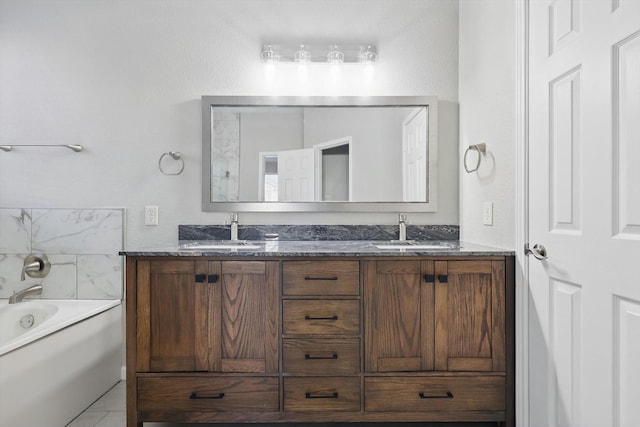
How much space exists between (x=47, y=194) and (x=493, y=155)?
8.50 ft

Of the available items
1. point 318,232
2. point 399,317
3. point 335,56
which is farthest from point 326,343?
point 335,56

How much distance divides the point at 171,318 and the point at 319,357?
0.69 m

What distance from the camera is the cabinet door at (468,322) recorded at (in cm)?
171

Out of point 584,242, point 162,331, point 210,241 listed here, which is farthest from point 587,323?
point 210,241

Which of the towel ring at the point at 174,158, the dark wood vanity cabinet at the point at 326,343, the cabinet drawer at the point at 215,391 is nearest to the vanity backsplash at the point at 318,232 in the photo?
the towel ring at the point at 174,158

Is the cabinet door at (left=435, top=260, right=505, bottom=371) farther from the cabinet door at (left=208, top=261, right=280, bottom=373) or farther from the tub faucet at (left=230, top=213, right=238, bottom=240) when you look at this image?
the tub faucet at (left=230, top=213, right=238, bottom=240)

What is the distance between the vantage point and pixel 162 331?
67.7 inches

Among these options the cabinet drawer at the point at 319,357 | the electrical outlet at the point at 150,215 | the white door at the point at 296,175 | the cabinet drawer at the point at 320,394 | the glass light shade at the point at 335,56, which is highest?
the glass light shade at the point at 335,56

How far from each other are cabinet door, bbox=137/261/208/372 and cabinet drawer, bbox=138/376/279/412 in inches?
2.3

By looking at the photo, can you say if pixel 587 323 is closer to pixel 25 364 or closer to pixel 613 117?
pixel 613 117

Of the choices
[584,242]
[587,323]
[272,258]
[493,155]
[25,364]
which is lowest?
[25,364]

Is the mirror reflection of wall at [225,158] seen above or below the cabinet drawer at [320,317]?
above

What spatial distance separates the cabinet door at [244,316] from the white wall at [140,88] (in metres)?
0.69

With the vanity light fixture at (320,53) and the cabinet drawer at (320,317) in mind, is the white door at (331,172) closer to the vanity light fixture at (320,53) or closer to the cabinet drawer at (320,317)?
the vanity light fixture at (320,53)
